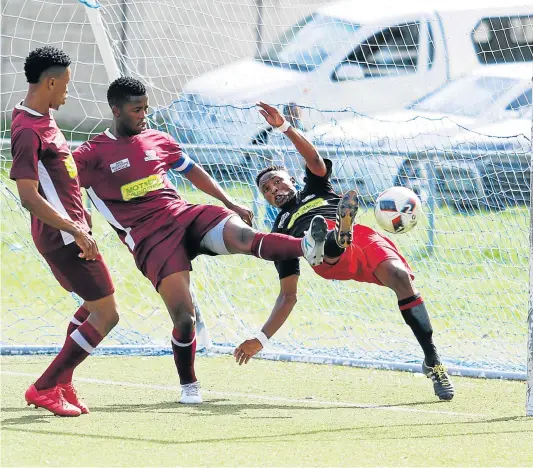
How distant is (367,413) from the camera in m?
6.50

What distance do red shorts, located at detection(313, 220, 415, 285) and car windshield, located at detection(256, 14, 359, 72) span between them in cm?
384

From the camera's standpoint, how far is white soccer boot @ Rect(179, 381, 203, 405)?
681 centimetres

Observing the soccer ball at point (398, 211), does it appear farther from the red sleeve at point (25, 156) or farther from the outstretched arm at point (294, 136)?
the red sleeve at point (25, 156)

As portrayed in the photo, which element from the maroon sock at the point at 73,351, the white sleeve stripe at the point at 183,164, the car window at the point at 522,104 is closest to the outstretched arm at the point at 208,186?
the white sleeve stripe at the point at 183,164

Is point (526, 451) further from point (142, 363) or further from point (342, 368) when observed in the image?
point (142, 363)

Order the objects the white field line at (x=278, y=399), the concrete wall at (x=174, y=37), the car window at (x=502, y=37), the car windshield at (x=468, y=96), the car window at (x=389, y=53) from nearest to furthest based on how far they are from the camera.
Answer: the white field line at (x=278, y=399) < the concrete wall at (x=174, y=37) < the car window at (x=502, y=37) < the car window at (x=389, y=53) < the car windshield at (x=468, y=96)

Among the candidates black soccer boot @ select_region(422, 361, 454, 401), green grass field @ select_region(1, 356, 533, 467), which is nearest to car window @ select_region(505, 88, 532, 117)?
green grass field @ select_region(1, 356, 533, 467)

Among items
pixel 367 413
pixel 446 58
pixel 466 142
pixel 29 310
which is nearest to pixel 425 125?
pixel 446 58

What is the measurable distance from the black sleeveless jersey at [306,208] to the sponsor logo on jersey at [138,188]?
1.03 meters

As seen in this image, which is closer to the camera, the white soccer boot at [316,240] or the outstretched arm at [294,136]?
the white soccer boot at [316,240]

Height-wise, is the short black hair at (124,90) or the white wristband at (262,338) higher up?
the short black hair at (124,90)

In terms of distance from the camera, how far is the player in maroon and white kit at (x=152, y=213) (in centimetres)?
665

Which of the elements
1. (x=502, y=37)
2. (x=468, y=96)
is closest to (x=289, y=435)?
(x=502, y=37)

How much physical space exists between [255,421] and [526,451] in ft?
5.02
